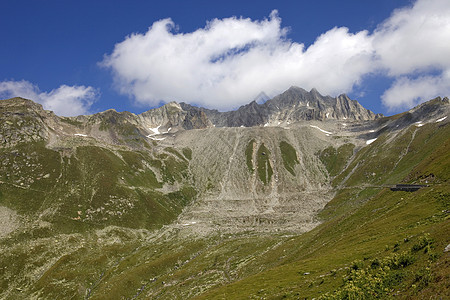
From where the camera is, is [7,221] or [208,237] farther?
[208,237]

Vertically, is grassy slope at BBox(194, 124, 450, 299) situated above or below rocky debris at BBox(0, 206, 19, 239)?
Answer: below

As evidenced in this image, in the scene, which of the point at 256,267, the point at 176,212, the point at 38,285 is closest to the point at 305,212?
the point at 176,212

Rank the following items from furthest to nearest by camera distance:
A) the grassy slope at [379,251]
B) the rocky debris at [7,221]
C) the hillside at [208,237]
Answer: the rocky debris at [7,221]
the hillside at [208,237]
the grassy slope at [379,251]

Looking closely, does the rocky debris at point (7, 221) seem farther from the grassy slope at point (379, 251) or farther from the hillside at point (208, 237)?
the grassy slope at point (379, 251)

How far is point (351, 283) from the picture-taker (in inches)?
993

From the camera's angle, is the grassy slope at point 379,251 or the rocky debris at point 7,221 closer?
the grassy slope at point 379,251

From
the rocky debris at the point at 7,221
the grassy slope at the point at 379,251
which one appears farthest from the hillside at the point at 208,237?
the rocky debris at the point at 7,221

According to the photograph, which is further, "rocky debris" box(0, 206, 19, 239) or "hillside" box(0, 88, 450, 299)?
"rocky debris" box(0, 206, 19, 239)

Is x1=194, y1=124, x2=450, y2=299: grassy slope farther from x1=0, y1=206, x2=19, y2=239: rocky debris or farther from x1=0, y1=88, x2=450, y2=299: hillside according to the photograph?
x1=0, y1=206, x2=19, y2=239: rocky debris

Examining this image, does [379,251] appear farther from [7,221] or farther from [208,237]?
[7,221]

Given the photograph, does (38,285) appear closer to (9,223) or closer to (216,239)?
(9,223)

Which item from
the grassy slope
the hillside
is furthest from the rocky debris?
the grassy slope

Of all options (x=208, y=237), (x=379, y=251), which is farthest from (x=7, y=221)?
(x=379, y=251)

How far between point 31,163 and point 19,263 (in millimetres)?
86672
